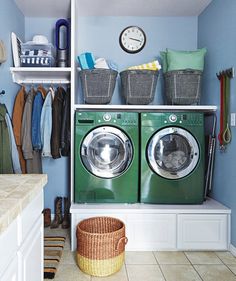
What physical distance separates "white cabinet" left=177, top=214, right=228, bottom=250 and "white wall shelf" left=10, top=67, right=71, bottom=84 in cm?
181

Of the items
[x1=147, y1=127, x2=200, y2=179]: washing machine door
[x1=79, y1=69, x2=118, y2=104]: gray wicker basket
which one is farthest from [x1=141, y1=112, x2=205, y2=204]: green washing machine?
[x1=79, y1=69, x2=118, y2=104]: gray wicker basket

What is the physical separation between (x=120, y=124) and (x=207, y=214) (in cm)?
112

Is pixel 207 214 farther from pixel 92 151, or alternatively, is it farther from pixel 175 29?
pixel 175 29

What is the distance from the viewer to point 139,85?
2.63 meters

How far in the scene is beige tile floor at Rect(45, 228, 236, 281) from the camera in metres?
1.98

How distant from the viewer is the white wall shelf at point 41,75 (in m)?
2.65

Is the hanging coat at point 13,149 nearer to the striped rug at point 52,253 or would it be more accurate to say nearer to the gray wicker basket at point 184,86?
the striped rug at point 52,253

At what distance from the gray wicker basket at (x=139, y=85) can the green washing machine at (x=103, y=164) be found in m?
0.21

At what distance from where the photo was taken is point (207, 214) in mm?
2426

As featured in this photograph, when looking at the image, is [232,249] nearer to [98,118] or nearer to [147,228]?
[147,228]

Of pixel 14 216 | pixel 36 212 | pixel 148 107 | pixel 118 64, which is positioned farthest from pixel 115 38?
pixel 14 216

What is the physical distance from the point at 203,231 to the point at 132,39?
2239mm

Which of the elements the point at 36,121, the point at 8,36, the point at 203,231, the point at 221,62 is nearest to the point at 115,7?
the point at 8,36

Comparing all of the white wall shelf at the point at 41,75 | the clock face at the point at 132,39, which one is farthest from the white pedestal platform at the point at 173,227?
the clock face at the point at 132,39
